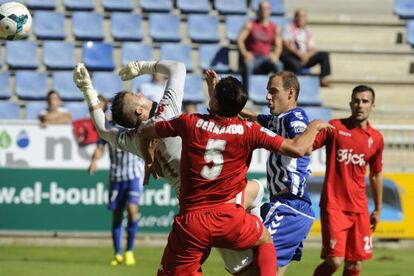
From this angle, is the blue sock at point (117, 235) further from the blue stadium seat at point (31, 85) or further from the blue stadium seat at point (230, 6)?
the blue stadium seat at point (230, 6)

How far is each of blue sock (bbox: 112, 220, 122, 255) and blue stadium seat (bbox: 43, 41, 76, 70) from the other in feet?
20.1

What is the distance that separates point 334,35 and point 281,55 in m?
3.00

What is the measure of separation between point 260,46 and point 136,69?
440 inches

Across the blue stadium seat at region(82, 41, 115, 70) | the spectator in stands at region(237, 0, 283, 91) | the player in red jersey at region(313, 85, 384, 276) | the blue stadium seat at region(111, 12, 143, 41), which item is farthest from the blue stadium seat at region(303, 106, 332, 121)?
the player in red jersey at region(313, 85, 384, 276)

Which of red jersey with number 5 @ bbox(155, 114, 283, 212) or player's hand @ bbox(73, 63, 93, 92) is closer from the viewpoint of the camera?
red jersey with number 5 @ bbox(155, 114, 283, 212)

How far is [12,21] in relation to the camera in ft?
30.3

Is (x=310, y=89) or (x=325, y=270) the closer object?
(x=325, y=270)

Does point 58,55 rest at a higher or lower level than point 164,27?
lower

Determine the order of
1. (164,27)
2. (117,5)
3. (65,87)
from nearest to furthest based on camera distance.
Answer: (65,87) → (164,27) → (117,5)

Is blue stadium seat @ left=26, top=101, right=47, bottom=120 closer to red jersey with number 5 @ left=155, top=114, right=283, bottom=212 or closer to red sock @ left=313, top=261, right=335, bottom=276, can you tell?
red sock @ left=313, top=261, right=335, bottom=276

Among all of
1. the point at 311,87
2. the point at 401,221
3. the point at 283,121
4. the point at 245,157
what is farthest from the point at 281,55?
the point at 245,157

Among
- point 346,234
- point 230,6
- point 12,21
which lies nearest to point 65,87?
point 230,6

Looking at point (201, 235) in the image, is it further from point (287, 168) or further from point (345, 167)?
point (345, 167)

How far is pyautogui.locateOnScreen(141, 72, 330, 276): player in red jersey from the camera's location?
6.90 metres
